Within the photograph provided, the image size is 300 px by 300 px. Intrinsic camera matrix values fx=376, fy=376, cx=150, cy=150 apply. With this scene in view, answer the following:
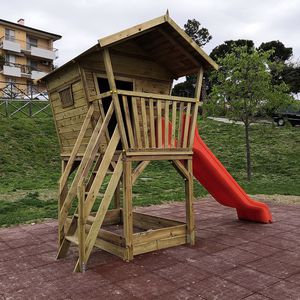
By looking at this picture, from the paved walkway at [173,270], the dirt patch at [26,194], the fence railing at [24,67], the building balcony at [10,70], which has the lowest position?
the paved walkway at [173,270]

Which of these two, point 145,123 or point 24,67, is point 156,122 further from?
point 24,67

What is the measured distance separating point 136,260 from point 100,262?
1.90 ft

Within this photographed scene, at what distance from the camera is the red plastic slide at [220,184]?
8000mm

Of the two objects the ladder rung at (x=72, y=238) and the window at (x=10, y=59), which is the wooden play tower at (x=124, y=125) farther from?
the window at (x=10, y=59)

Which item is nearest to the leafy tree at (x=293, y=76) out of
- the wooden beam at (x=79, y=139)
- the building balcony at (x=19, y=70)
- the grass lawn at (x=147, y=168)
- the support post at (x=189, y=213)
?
the grass lawn at (x=147, y=168)

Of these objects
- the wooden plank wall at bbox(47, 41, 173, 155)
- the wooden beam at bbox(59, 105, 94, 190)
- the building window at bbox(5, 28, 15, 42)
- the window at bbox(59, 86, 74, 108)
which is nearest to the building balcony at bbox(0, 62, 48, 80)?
the building window at bbox(5, 28, 15, 42)

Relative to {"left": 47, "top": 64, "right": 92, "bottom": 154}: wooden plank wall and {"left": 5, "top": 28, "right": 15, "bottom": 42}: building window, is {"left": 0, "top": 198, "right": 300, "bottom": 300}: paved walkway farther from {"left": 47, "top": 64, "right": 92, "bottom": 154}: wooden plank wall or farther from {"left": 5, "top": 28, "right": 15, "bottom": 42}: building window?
{"left": 5, "top": 28, "right": 15, "bottom": 42}: building window

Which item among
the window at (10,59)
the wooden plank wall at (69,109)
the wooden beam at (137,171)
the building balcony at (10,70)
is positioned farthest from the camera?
the window at (10,59)

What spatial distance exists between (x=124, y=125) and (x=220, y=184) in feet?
9.21

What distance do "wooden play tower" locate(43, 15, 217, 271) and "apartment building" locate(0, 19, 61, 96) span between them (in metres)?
43.0

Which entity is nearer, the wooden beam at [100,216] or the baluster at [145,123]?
the wooden beam at [100,216]

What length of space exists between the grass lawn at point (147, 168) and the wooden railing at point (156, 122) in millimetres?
4412

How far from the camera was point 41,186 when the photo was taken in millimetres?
14164

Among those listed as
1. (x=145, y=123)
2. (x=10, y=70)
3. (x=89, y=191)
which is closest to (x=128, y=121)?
(x=145, y=123)
